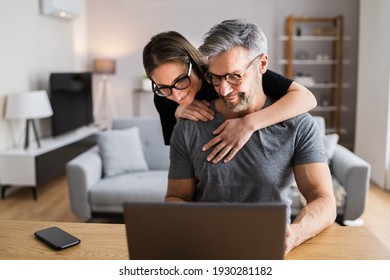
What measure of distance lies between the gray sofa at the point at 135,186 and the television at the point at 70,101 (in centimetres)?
156

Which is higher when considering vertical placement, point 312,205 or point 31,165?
point 312,205

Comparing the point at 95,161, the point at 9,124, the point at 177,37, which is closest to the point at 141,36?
the point at 9,124

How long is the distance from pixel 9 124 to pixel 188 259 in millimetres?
3924

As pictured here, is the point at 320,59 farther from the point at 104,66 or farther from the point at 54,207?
the point at 54,207

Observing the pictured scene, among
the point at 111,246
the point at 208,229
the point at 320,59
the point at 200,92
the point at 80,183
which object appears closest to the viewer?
the point at 208,229

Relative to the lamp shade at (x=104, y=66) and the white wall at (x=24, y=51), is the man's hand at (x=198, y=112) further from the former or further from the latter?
the lamp shade at (x=104, y=66)

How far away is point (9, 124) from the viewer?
173 inches

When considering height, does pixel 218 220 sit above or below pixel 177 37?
below

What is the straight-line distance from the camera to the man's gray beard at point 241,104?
1.36 meters

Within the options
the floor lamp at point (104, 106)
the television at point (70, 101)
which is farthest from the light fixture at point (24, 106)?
the floor lamp at point (104, 106)

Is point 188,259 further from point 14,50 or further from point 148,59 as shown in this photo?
point 14,50

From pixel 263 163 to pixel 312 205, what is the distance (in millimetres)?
195

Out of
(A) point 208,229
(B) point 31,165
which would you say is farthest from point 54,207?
(A) point 208,229

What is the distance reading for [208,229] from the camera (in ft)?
2.90
